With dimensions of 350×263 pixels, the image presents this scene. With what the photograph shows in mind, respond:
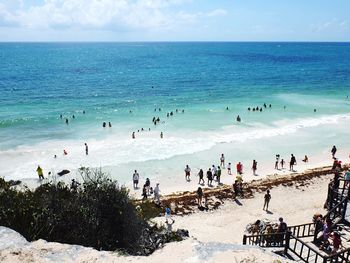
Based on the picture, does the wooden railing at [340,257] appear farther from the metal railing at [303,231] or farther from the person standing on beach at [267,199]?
the person standing on beach at [267,199]

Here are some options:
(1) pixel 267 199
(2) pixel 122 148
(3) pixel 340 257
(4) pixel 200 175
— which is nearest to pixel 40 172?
(2) pixel 122 148

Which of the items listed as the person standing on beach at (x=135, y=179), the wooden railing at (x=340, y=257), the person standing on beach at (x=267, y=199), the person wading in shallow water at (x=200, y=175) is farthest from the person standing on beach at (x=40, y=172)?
the wooden railing at (x=340, y=257)

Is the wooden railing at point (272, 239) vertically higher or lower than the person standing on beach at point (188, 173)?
higher

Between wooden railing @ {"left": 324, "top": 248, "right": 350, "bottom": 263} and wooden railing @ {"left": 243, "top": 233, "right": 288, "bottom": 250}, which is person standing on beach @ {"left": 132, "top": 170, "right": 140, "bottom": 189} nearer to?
wooden railing @ {"left": 243, "top": 233, "right": 288, "bottom": 250}

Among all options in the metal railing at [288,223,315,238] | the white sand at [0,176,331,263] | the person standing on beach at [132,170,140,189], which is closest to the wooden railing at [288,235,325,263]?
the metal railing at [288,223,315,238]

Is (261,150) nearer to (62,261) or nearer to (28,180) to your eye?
(28,180)

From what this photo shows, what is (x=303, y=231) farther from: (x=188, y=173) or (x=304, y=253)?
(x=188, y=173)
